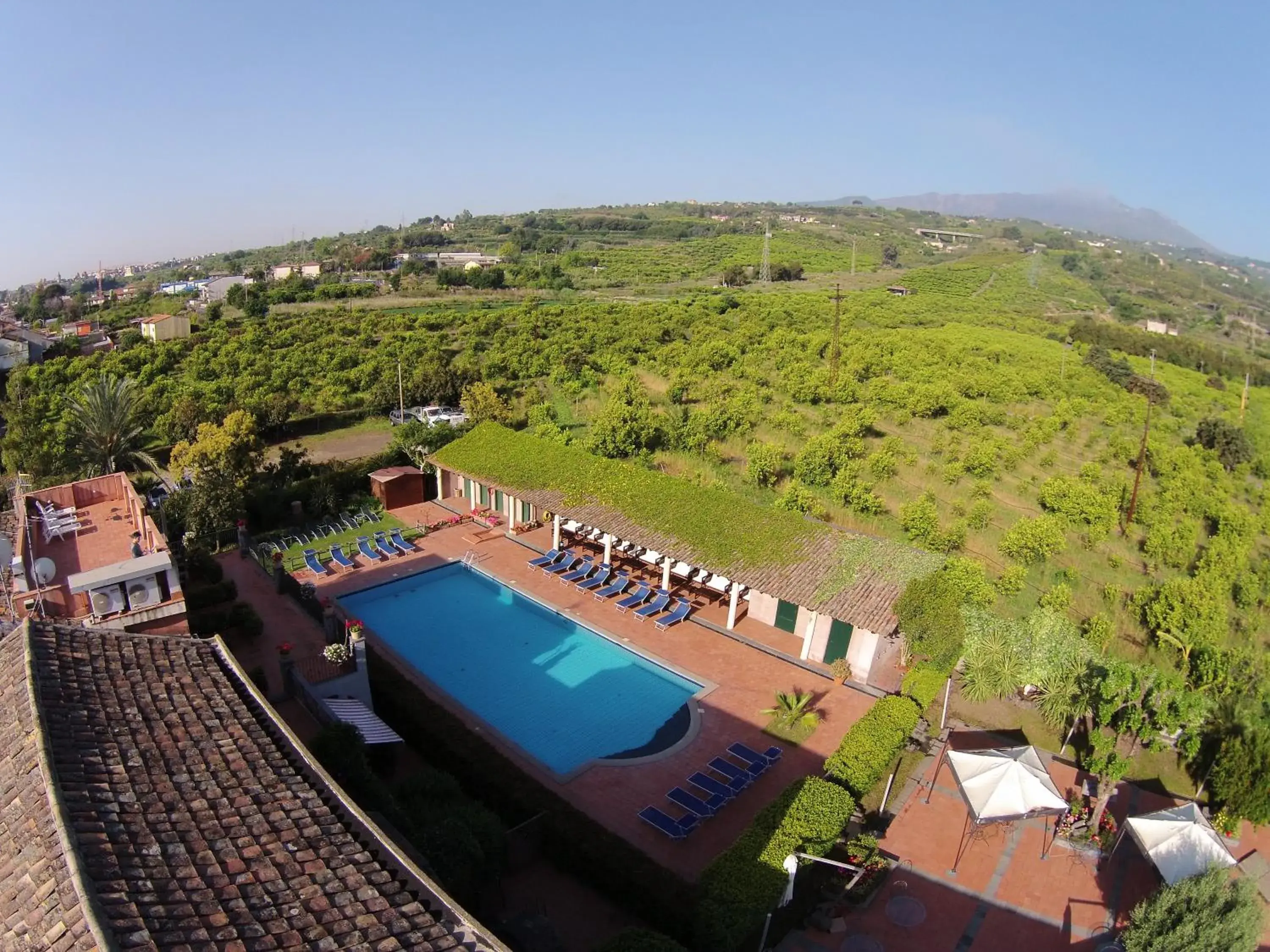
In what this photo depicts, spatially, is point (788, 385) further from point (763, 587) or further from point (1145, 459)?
point (763, 587)

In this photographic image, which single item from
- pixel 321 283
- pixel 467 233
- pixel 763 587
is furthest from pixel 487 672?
pixel 467 233

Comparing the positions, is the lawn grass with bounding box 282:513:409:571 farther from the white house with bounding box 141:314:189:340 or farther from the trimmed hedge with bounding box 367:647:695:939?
the white house with bounding box 141:314:189:340

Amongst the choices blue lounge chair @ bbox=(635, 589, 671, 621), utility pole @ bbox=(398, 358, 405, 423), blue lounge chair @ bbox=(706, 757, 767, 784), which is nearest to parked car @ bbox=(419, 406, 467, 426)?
utility pole @ bbox=(398, 358, 405, 423)

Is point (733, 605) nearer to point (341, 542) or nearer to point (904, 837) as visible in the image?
point (904, 837)

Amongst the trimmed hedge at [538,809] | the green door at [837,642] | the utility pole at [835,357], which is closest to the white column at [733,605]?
the green door at [837,642]

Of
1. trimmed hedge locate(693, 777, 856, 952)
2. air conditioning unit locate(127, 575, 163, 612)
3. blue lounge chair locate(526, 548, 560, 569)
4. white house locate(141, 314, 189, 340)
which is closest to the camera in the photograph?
trimmed hedge locate(693, 777, 856, 952)

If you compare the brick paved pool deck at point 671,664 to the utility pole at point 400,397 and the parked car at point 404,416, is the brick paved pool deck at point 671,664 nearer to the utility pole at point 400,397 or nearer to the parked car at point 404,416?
the parked car at point 404,416

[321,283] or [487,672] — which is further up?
[321,283]
